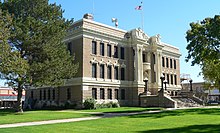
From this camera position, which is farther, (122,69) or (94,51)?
(122,69)

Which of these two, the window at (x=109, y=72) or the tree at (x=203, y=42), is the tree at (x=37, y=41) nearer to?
the window at (x=109, y=72)

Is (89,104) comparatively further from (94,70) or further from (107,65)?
(107,65)

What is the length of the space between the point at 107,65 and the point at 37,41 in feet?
49.0

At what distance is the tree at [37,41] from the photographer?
30.5 metres

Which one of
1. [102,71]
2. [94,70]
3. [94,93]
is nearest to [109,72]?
[102,71]

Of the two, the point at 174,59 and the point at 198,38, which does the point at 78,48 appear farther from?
the point at 174,59

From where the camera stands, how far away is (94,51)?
1657 inches

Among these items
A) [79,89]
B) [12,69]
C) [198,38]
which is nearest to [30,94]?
[79,89]

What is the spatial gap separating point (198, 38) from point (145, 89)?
19.4 m

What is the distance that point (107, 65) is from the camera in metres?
43.8

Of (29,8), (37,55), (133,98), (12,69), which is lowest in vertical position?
(133,98)

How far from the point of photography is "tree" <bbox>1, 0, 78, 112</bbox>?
3055 cm

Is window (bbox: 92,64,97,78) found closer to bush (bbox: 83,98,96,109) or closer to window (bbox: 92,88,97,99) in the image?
window (bbox: 92,88,97,99)

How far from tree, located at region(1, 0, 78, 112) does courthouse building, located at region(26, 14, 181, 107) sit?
645 cm
